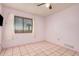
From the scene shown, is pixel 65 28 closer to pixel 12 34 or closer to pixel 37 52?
pixel 37 52

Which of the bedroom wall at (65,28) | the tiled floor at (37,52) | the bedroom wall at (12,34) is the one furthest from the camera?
the bedroom wall at (12,34)

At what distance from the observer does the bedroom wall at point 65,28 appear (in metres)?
2.71

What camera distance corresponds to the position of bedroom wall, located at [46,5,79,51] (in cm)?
271

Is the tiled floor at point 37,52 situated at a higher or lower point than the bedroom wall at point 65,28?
lower

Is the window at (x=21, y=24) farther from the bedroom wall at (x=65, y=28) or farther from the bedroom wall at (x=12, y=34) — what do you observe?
the bedroom wall at (x=65, y=28)

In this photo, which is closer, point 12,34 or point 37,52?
point 37,52

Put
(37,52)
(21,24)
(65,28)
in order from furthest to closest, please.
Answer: (65,28), (21,24), (37,52)

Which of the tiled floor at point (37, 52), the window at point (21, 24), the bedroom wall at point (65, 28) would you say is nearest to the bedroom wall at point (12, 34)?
the window at point (21, 24)

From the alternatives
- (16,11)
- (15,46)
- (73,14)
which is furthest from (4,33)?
(73,14)

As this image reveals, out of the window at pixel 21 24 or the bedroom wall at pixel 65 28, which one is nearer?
the bedroom wall at pixel 65 28

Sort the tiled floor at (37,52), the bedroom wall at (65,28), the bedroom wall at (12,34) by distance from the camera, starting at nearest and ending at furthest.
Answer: the tiled floor at (37,52) → the bedroom wall at (65,28) → the bedroom wall at (12,34)

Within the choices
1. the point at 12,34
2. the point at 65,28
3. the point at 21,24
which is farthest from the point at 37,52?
the point at 65,28

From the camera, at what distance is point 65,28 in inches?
125

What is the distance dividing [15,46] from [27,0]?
3059 millimetres
